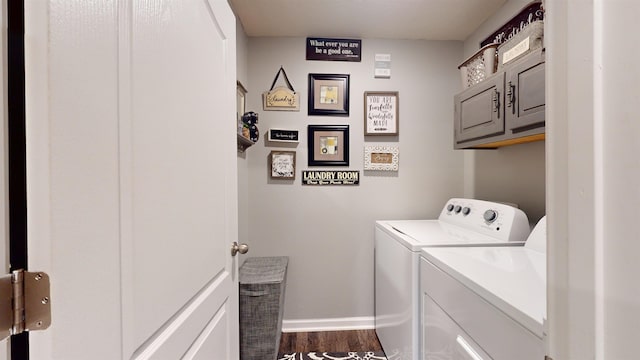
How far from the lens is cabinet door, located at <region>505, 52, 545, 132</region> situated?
123 cm

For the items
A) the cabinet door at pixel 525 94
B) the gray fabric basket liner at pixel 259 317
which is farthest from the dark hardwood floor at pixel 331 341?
the cabinet door at pixel 525 94

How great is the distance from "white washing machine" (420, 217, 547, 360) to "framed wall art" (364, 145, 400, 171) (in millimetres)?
1074

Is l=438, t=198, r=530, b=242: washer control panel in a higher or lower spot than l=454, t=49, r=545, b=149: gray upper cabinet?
lower

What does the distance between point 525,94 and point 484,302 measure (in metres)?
1.00

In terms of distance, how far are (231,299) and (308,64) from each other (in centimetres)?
184

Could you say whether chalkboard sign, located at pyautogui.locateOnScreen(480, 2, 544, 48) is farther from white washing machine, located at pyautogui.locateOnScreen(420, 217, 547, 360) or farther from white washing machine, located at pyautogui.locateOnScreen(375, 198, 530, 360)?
white washing machine, located at pyautogui.locateOnScreen(420, 217, 547, 360)

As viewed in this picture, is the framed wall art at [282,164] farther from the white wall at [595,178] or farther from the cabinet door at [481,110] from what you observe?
the white wall at [595,178]

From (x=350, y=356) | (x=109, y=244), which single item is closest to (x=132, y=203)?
(x=109, y=244)

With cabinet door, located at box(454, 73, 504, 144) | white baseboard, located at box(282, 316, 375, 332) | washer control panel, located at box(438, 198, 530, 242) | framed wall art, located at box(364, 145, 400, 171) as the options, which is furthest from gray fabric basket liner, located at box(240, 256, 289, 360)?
cabinet door, located at box(454, 73, 504, 144)

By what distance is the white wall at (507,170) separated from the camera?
5.46 ft

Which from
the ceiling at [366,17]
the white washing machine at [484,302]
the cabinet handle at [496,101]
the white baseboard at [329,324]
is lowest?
the white baseboard at [329,324]

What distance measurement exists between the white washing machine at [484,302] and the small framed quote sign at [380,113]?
4.04 ft

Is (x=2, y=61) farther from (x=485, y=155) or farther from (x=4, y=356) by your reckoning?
(x=485, y=155)

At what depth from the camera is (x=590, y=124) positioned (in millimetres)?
354
